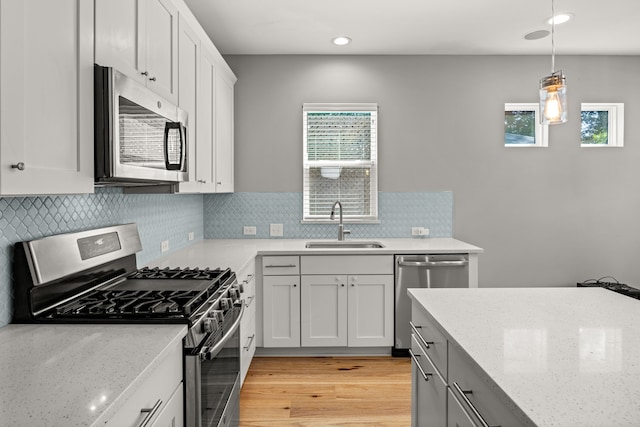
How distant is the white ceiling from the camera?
10.3 ft

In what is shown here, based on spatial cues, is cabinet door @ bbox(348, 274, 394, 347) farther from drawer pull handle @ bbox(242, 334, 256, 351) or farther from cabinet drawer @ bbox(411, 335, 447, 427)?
cabinet drawer @ bbox(411, 335, 447, 427)

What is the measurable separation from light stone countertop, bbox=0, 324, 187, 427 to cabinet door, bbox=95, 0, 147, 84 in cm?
92

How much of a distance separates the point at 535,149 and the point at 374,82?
1.66 meters

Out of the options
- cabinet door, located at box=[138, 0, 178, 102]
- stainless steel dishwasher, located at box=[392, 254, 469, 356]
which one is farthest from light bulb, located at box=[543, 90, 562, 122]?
cabinet door, located at box=[138, 0, 178, 102]

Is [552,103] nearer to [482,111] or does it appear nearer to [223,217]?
[482,111]

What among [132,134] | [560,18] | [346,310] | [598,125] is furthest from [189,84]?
[598,125]

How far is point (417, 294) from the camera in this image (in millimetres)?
1971

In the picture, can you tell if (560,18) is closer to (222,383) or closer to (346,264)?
(346,264)

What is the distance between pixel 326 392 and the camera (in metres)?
3.04

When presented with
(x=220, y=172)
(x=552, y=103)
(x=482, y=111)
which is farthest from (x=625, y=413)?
(x=482, y=111)

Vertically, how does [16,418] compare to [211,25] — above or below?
below

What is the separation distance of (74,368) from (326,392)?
216 centimetres

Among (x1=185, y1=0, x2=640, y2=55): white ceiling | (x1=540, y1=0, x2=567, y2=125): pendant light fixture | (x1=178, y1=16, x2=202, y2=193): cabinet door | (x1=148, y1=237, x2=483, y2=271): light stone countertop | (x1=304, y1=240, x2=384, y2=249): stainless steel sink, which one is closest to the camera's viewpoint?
(x1=540, y1=0, x2=567, y2=125): pendant light fixture

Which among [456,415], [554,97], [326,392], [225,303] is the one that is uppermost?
[554,97]
